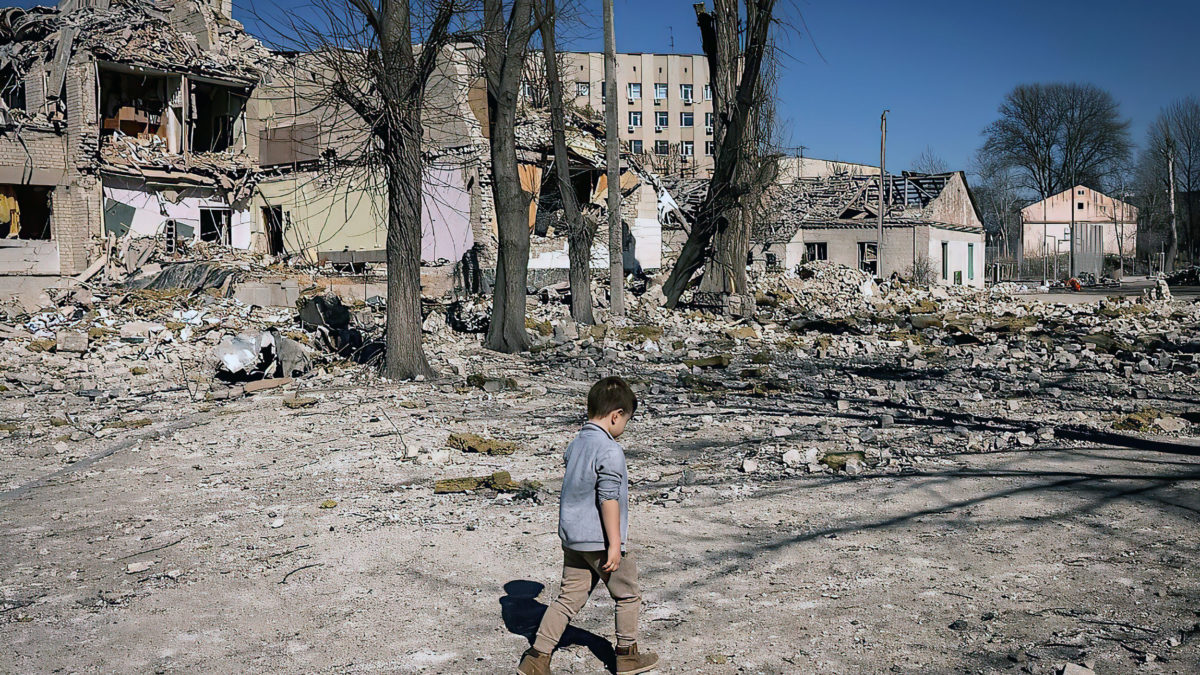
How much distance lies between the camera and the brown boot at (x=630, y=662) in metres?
3.63

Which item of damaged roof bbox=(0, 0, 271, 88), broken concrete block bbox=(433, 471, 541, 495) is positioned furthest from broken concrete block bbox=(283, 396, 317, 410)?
damaged roof bbox=(0, 0, 271, 88)

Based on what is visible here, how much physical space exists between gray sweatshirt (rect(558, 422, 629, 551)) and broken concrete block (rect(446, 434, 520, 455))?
409 centimetres

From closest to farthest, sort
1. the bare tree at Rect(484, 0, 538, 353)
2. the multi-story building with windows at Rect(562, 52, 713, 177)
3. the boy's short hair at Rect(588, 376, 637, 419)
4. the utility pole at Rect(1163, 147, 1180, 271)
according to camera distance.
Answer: the boy's short hair at Rect(588, 376, 637, 419)
the bare tree at Rect(484, 0, 538, 353)
the utility pole at Rect(1163, 147, 1180, 271)
the multi-story building with windows at Rect(562, 52, 713, 177)

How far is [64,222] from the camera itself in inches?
953

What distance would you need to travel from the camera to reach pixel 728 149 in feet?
65.1

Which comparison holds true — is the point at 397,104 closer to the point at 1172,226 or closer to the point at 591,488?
the point at 591,488

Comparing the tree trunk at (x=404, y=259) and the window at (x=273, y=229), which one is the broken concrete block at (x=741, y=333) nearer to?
the tree trunk at (x=404, y=259)

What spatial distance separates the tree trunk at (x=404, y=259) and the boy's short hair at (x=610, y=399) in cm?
805

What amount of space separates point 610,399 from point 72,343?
1227 centimetres

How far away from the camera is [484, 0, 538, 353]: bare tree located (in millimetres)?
13680

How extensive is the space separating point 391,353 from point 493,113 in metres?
4.49

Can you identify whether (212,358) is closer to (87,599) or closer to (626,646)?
(87,599)

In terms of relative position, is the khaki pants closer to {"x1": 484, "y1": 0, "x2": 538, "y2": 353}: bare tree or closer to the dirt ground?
→ the dirt ground

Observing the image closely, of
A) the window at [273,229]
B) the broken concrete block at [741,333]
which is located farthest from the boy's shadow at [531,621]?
the window at [273,229]
